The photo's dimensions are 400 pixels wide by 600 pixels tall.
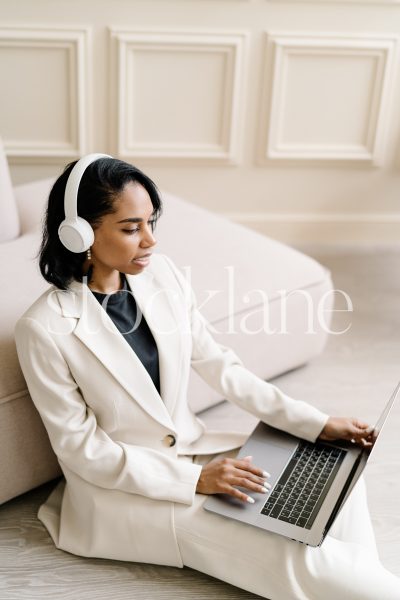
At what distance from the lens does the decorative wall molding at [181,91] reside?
2758 mm

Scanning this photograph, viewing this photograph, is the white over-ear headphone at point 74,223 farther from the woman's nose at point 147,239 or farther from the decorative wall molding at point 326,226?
the decorative wall molding at point 326,226

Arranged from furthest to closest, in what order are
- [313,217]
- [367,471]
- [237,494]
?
1. [313,217]
2. [367,471]
3. [237,494]

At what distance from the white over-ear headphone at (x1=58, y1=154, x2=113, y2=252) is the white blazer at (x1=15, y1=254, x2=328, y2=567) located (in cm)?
13

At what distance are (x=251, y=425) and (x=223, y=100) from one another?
53.4 inches

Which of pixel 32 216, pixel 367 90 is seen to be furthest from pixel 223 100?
pixel 32 216

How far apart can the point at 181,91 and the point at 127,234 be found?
1.60 metres

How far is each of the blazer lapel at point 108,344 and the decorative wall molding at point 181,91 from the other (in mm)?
1546

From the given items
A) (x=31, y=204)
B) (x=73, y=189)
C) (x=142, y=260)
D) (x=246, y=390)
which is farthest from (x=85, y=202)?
(x=31, y=204)

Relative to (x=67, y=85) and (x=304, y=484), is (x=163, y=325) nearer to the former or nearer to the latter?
(x=304, y=484)

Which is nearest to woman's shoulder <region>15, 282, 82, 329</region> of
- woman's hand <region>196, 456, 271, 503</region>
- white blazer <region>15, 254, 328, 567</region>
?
white blazer <region>15, 254, 328, 567</region>

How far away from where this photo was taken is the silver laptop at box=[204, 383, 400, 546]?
1.42 metres

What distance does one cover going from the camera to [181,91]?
2857 mm

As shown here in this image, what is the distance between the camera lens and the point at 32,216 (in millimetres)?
2264

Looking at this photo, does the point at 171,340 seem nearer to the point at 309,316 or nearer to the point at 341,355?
the point at 309,316
